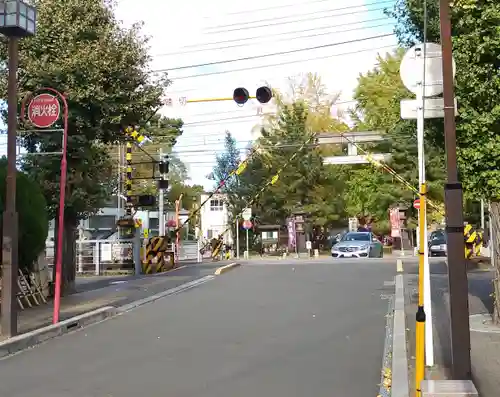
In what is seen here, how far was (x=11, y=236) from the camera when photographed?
10734 mm

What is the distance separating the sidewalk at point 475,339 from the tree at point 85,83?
26.7 ft

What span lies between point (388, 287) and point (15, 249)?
1044 cm

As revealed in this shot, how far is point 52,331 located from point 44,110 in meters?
4.23

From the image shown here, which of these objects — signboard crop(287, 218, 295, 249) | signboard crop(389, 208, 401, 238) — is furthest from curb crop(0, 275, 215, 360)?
signboard crop(389, 208, 401, 238)

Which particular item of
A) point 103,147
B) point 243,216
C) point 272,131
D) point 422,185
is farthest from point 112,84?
point 272,131

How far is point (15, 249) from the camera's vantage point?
10828 mm

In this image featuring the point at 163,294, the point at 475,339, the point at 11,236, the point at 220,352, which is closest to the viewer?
the point at 220,352

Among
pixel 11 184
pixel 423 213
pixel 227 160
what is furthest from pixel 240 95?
pixel 227 160

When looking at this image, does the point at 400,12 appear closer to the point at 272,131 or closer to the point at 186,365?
the point at 186,365

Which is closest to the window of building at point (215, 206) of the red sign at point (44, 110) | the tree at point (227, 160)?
the tree at point (227, 160)

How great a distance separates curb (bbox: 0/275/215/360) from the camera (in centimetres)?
999

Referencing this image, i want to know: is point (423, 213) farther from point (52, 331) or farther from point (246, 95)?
point (246, 95)

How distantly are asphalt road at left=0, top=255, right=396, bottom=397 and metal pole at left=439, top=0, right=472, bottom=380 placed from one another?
49.0 inches

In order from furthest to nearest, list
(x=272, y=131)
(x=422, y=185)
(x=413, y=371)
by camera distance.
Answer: (x=272, y=131) → (x=413, y=371) → (x=422, y=185)
